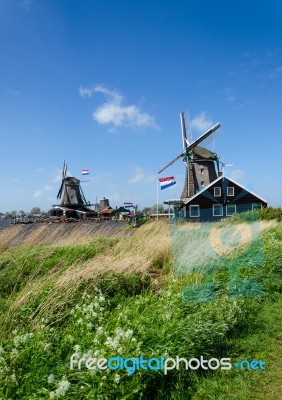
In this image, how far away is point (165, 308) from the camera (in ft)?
17.0

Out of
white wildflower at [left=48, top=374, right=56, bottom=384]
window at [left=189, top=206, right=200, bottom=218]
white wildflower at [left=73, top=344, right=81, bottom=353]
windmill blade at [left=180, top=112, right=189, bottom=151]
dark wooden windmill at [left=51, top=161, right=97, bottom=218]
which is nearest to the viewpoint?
white wildflower at [left=48, top=374, right=56, bottom=384]

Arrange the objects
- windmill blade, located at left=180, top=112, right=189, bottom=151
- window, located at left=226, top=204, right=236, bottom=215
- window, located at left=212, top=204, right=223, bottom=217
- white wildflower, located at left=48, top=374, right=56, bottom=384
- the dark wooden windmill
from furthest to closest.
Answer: the dark wooden windmill, windmill blade, located at left=180, top=112, right=189, bottom=151, window, located at left=212, top=204, right=223, bottom=217, window, located at left=226, top=204, right=236, bottom=215, white wildflower, located at left=48, top=374, right=56, bottom=384

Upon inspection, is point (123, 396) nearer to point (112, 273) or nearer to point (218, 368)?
point (218, 368)

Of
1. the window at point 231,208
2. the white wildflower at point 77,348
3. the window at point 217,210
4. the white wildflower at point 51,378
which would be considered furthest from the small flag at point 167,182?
the white wildflower at point 51,378

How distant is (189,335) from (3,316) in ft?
9.42

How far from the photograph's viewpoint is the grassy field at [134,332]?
3.50 meters

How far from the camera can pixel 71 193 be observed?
62.9 meters

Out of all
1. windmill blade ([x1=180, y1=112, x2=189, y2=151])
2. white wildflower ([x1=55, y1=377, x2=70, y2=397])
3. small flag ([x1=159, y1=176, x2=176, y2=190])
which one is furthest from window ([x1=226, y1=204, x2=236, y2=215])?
white wildflower ([x1=55, y1=377, x2=70, y2=397])

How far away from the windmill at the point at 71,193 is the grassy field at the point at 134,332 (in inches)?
2170

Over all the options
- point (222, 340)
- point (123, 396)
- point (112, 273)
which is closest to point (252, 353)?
point (222, 340)

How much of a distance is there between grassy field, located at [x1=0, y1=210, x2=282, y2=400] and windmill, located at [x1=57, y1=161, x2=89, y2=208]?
2170 inches

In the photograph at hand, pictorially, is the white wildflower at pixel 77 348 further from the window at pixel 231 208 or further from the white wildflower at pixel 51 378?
the window at pixel 231 208

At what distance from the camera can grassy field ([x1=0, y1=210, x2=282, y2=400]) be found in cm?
350

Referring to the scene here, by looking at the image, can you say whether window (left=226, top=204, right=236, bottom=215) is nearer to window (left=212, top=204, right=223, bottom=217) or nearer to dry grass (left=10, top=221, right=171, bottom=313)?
window (left=212, top=204, right=223, bottom=217)
